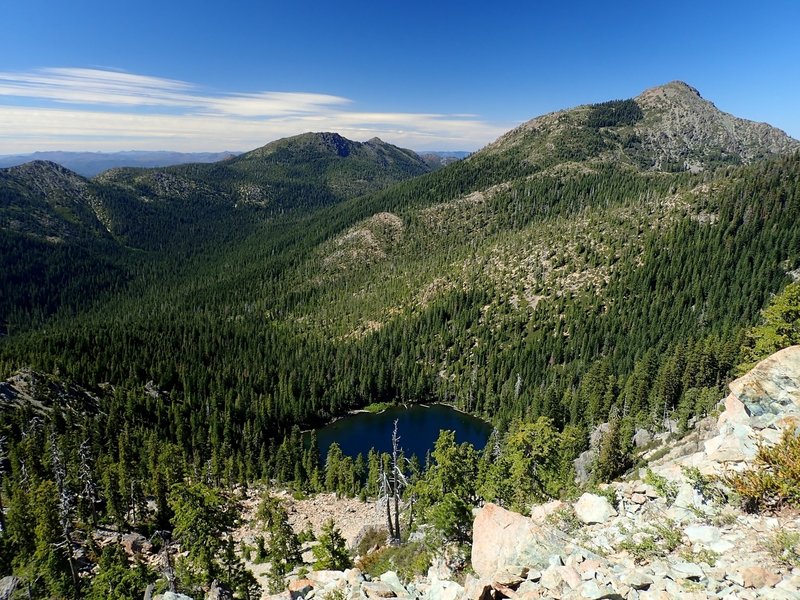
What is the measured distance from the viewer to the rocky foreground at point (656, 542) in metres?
14.9

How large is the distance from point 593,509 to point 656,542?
442cm

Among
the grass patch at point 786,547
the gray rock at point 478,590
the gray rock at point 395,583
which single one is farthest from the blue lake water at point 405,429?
the grass patch at point 786,547

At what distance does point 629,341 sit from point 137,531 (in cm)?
15933

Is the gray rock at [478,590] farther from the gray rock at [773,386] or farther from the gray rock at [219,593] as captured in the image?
the gray rock at [219,593]

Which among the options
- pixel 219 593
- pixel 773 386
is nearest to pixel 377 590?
pixel 219 593

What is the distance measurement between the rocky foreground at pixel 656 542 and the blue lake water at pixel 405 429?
354 ft

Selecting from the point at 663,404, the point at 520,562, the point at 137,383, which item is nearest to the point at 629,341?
the point at 663,404

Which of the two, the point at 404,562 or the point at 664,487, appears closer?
the point at 664,487

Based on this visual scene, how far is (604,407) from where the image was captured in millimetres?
113750

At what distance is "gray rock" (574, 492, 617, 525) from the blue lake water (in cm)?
10789

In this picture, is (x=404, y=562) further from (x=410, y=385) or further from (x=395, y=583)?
(x=410, y=385)

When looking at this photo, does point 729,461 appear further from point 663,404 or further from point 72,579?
point 663,404

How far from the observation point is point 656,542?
18.3 metres

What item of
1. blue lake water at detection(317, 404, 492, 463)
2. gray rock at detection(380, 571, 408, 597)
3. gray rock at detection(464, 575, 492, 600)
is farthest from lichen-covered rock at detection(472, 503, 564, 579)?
blue lake water at detection(317, 404, 492, 463)
